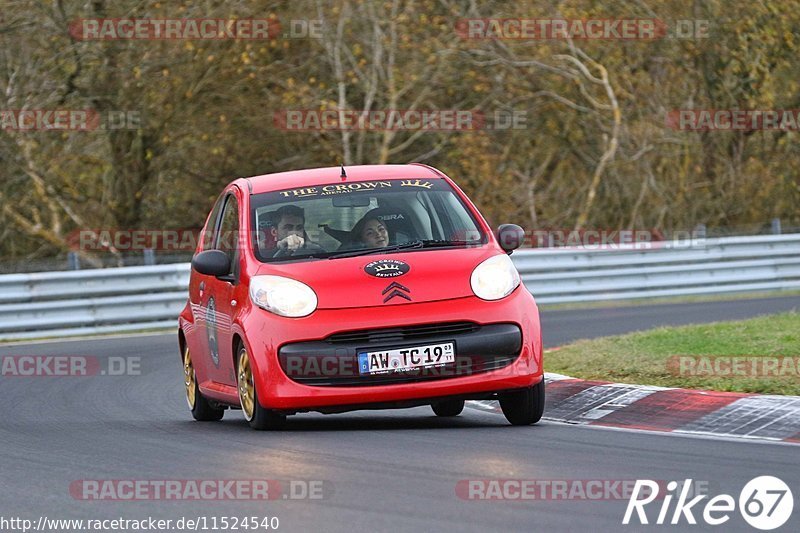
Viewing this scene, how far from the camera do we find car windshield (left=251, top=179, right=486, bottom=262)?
9781 mm

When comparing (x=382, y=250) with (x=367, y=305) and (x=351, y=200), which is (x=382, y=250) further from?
(x=367, y=305)

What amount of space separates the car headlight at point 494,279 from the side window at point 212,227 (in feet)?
7.76

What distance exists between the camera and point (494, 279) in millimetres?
9320

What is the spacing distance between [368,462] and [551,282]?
14.8 m

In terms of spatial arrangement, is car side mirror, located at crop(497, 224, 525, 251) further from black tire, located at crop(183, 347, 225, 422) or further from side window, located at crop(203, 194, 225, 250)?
black tire, located at crop(183, 347, 225, 422)

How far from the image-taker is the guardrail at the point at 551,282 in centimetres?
2016

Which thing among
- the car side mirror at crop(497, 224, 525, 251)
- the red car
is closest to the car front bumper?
the red car

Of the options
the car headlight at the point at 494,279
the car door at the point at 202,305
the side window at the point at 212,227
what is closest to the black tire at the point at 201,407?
the car door at the point at 202,305

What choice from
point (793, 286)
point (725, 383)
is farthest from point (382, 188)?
point (793, 286)

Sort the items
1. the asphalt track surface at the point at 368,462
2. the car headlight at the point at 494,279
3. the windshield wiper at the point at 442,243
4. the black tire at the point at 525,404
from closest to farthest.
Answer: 1. the asphalt track surface at the point at 368,462
2. the car headlight at the point at 494,279
3. the black tire at the point at 525,404
4. the windshield wiper at the point at 442,243

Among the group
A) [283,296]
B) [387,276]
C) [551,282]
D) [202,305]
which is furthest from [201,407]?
[551,282]

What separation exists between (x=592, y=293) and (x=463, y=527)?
16.9m

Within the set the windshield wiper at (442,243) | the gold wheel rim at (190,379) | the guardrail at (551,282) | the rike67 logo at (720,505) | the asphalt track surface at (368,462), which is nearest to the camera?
the rike67 logo at (720,505)

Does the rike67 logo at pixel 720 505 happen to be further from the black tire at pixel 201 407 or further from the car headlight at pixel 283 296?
the black tire at pixel 201 407
